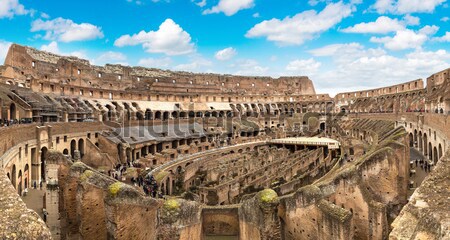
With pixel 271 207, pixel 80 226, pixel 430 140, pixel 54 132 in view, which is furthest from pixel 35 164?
pixel 430 140

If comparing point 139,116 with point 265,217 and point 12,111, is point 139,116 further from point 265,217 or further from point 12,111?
point 265,217

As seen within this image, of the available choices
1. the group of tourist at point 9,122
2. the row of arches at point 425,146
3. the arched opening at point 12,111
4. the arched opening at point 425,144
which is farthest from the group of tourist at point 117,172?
the arched opening at point 425,144

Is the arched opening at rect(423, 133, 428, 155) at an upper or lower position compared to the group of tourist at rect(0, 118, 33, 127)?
lower

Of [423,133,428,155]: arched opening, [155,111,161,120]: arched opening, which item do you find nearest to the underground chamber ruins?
[423,133,428,155]: arched opening

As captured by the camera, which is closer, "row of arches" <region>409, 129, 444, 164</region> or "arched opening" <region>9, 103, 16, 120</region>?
"row of arches" <region>409, 129, 444, 164</region>

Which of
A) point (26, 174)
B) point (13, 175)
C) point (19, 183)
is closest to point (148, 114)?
point (26, 174)

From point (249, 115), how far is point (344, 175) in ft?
138

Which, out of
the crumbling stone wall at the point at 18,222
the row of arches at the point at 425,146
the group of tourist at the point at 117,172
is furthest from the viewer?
the group of tourist at the point at 117,172

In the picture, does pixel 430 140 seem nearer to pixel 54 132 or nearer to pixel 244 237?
pixel 244 237

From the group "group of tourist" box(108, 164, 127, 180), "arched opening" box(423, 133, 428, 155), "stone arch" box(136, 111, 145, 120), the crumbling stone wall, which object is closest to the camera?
the crumbling stone wall

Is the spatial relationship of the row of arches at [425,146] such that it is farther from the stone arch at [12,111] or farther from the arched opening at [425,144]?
Result: the stone arch at [12,111]

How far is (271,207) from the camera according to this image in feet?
29.8

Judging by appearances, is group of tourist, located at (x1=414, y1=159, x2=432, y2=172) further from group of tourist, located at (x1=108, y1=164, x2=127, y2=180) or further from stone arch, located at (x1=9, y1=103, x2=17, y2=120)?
stone arch, located at (x1=9, y1=103, x2=17, y2=120)

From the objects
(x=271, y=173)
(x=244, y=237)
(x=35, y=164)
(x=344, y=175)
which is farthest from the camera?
(x=271, y=173)
